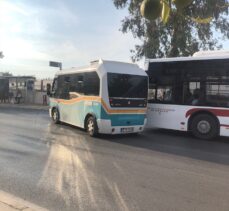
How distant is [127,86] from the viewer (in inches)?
455

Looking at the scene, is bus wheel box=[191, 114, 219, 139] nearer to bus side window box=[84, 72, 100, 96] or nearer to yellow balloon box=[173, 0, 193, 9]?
bus side window box=[84, 72, 100, 96]

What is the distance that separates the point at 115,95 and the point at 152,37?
13.5 m

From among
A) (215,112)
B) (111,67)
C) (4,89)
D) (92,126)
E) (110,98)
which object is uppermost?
(111,67)

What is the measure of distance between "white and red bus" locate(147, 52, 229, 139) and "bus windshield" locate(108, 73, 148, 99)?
3.34 feet

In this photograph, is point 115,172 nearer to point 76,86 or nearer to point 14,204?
point 14,204

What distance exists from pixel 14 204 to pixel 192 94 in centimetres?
843

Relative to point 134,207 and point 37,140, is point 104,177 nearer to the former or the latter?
point 134,207

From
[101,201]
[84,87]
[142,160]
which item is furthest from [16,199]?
[84,87]

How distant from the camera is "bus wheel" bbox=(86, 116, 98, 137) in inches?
441

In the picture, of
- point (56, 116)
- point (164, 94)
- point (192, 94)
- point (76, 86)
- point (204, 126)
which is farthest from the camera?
point (56, 116)

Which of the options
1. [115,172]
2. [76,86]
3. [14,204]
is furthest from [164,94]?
[14,204]

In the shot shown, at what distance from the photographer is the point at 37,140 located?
10.6m

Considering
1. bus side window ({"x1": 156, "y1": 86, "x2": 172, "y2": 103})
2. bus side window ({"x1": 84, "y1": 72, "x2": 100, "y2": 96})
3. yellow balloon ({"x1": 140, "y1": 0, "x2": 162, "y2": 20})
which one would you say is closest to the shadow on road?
bus side window ({"x1": 156, "y1": 86, "x2": 172, "y2": 103})

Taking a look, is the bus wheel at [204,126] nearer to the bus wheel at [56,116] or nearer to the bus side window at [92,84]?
the bus side window at [92,84]
